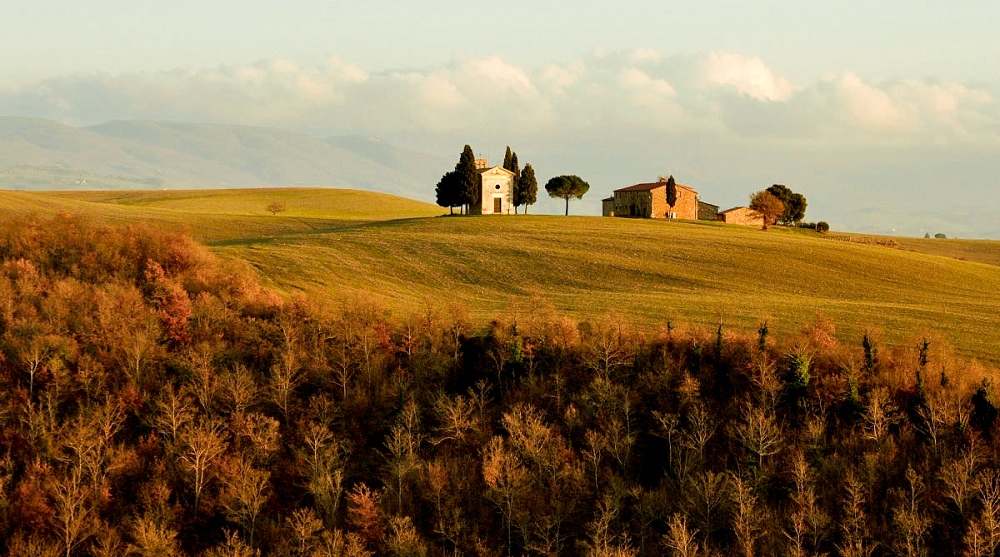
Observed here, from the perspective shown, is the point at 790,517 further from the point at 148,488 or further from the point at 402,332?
the point at 148,488

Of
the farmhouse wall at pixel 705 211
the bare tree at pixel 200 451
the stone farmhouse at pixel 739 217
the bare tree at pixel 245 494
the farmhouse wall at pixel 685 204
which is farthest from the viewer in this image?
the farmhouse wall at pixel 705 211

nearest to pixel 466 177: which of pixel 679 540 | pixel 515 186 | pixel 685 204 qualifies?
pixel 515 186

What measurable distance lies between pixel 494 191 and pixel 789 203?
5377cm

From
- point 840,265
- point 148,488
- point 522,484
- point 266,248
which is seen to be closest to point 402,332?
point 522,484

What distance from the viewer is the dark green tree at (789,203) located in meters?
152

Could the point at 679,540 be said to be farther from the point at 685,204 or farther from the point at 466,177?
the point at 685,204

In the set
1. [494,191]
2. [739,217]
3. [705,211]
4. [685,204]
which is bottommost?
[739,217]

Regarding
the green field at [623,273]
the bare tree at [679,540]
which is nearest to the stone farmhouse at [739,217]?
the green field at [623,273]

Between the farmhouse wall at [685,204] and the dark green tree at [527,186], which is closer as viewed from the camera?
the dark green tree at [527,186]

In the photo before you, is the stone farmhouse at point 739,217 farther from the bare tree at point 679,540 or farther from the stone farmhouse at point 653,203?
the bare tree at point 679,540

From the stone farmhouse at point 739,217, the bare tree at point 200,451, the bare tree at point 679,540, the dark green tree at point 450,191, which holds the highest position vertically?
the dark green tree at point 450,191

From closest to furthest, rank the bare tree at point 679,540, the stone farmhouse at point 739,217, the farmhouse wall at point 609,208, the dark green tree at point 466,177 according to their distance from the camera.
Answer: the bare tree at point 679,540
the dark green tree at point 466,177
the stone farmhouse at point 739,217
the farmhouse wall at point 609,208

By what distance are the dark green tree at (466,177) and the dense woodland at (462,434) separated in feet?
220

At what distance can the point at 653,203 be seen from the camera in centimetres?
14900
